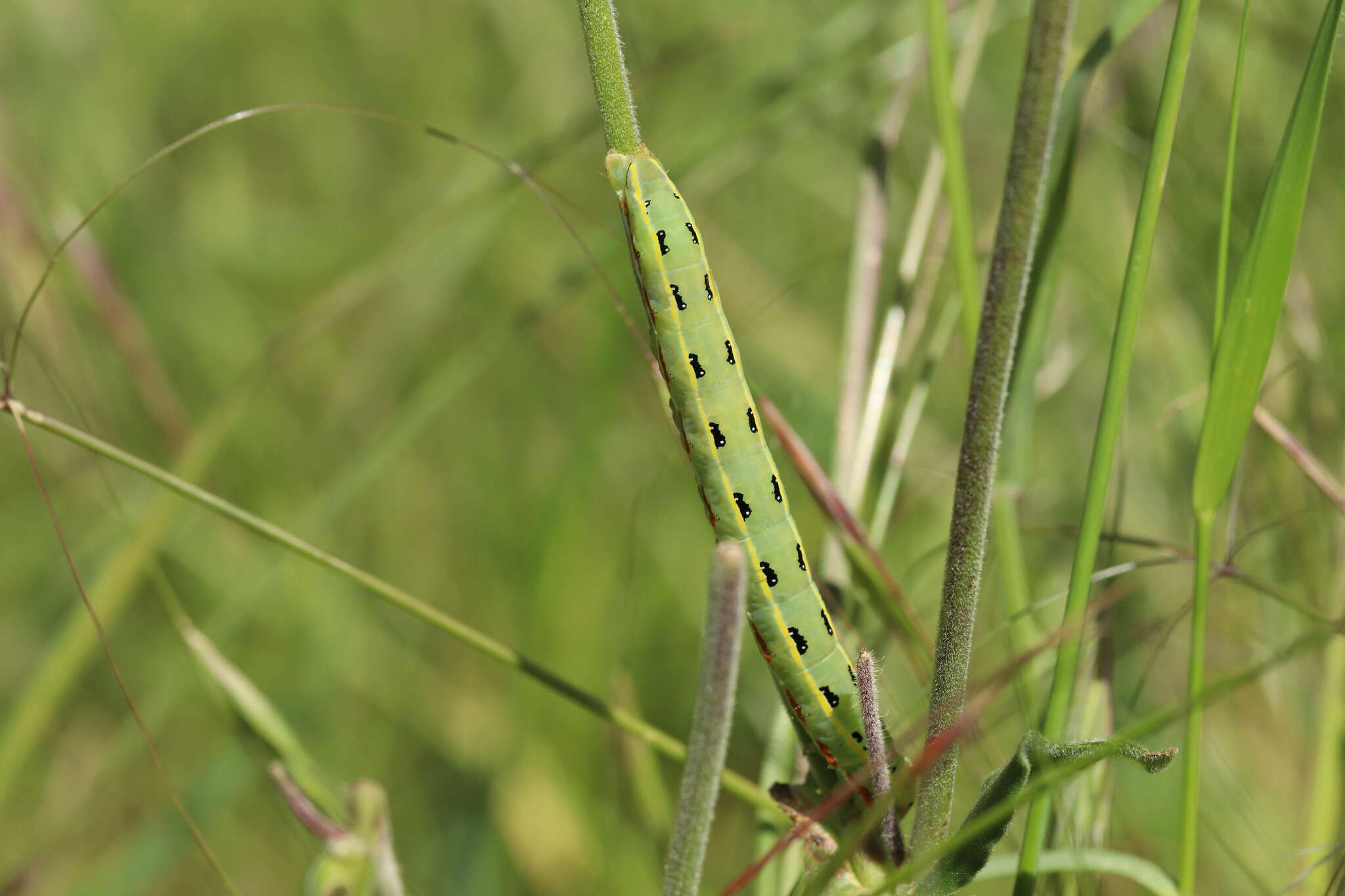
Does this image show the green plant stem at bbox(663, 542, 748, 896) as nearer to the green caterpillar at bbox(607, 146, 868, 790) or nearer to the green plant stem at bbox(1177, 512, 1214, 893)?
the green caterpillar at bbox(607, 146, 868, 790)

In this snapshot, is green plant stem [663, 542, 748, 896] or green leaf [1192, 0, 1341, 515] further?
green leaf [1192, 0, 1341, 515]

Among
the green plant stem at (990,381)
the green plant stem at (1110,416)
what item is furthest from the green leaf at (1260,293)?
the green plant stem at (990,381)

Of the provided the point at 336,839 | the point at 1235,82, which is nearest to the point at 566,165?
the point at 1235,82

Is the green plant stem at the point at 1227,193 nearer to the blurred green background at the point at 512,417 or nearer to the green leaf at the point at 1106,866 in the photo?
the blurred green background at the point at 512,417

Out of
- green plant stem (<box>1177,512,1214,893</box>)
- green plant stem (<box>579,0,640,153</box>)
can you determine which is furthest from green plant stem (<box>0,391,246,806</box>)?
green plant stem (<box>1177,512,1214,893</box>)

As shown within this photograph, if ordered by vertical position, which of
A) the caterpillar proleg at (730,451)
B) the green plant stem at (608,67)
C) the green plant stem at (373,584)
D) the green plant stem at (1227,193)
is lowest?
the green plant stem at (373,584)

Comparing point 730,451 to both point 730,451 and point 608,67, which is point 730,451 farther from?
point 608,67

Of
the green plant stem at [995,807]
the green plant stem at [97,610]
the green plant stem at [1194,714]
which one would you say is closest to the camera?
the green plant stem at [995,807]

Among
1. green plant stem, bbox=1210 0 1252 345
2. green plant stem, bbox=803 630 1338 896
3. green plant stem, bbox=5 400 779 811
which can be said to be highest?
green plant stem, bbox=1210 0 1252 345
